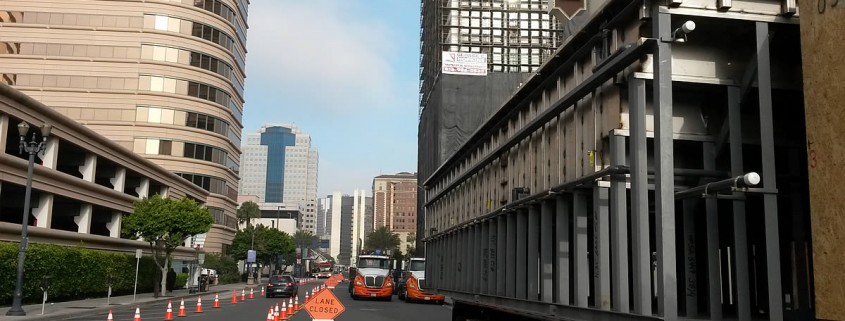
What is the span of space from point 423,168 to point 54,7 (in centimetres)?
3651

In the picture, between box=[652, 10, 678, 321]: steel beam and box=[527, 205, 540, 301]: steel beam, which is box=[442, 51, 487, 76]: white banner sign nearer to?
box=[527, 205, 540, 301]: steel beam

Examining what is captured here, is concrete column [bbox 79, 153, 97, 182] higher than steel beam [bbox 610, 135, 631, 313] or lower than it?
higher

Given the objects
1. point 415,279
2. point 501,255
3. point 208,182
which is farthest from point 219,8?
point 501,255

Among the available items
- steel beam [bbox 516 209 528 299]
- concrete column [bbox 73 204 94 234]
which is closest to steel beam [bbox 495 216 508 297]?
steel beam [bbox 516 209 528 299]

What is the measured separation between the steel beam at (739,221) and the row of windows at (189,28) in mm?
64515

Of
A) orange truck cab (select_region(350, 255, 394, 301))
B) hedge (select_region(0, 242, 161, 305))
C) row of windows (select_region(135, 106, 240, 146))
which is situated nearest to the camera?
hedge (select_region(0, 242, 161, 305))

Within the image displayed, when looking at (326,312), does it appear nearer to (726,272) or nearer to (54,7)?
(726,272)

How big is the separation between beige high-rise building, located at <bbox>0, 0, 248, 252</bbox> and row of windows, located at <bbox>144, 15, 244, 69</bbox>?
9 centimetres

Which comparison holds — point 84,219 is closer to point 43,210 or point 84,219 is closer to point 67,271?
point 43,210

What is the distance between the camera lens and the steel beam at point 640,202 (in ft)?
20.5

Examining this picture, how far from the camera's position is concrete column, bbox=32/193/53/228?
3491cm

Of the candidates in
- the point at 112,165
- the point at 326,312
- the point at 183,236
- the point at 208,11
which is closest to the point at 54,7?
the point at 208,11

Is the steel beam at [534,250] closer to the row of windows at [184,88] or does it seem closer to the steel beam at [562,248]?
the steel beam at [562,248]

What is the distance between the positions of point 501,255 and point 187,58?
197ft
